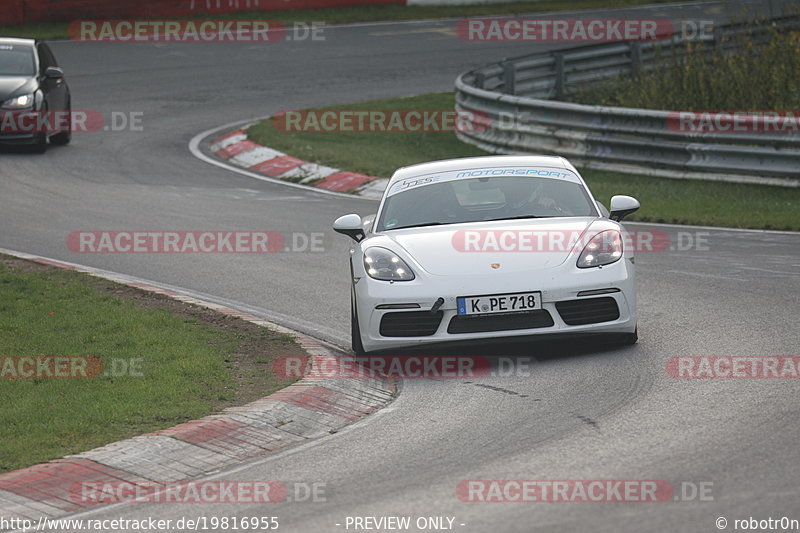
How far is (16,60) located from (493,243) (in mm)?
14205

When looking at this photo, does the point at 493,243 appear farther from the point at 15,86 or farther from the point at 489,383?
the point at 15,86

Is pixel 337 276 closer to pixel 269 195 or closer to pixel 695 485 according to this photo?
pixel 269 195

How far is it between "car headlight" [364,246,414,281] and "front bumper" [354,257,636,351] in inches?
3.2

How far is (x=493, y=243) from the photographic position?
28.7 ft

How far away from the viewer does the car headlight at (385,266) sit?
867 cm

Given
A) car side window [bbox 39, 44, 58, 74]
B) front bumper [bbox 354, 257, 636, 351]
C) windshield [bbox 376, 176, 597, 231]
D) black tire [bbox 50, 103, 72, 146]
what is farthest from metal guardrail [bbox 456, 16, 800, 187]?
front bumper [bbox 354, 257, 636, 351]

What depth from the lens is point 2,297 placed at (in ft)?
35.2

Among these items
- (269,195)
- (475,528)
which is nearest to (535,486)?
(475,528)

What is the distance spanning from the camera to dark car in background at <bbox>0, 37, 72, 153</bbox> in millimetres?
19766

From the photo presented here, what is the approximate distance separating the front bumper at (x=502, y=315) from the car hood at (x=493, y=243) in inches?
4.0

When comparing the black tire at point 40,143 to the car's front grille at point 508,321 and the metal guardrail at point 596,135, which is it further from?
the car's front grille at point 508,321

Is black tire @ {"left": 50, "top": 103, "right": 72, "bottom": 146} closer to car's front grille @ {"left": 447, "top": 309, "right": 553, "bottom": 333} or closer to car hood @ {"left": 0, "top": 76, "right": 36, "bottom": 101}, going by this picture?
car hood @ {"left": 0, "top": 76, "right": 36, "bottom": 101}

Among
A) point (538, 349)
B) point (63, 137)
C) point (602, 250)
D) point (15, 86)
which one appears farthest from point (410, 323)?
point (63, 137)

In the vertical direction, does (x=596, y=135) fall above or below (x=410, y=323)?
Answer: below
